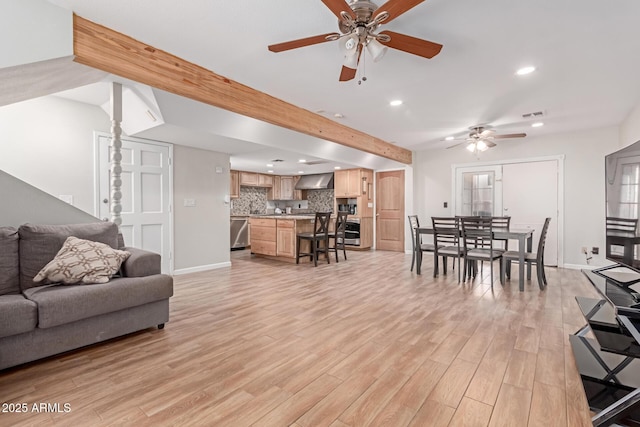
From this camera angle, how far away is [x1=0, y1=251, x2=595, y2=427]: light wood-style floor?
157 centimetres

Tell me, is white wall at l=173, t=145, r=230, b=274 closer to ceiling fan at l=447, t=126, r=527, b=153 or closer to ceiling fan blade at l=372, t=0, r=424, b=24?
ceiling fan blade at l=372, t=0, r=424, b=24

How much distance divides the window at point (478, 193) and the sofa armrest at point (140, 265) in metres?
5.99

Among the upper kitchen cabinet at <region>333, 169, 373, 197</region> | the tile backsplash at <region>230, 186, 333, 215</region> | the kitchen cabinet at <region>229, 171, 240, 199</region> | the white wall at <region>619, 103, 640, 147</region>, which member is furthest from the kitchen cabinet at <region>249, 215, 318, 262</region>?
the white wall at <region>619, 103, 640, 147</region>

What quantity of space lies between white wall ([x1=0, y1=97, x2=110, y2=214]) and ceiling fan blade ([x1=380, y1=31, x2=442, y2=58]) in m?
3.89

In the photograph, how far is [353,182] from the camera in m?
7.58

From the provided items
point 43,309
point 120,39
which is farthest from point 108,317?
point 120,39

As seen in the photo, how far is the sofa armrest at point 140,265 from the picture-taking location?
264 cm

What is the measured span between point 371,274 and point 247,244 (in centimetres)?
412

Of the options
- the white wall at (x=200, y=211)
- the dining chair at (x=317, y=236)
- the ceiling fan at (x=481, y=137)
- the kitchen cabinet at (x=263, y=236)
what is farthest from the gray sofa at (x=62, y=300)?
the ceiling fan at (x=481, y=137)

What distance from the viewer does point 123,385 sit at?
1825mm

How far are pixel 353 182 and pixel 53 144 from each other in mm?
5665

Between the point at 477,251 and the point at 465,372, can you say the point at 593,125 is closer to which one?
the point at 477,251

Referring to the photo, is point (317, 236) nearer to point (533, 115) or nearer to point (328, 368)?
point (328, 368)

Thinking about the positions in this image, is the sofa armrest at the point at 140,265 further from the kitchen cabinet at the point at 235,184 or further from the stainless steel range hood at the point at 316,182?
the stainless steel range hood at the point at 316,182
